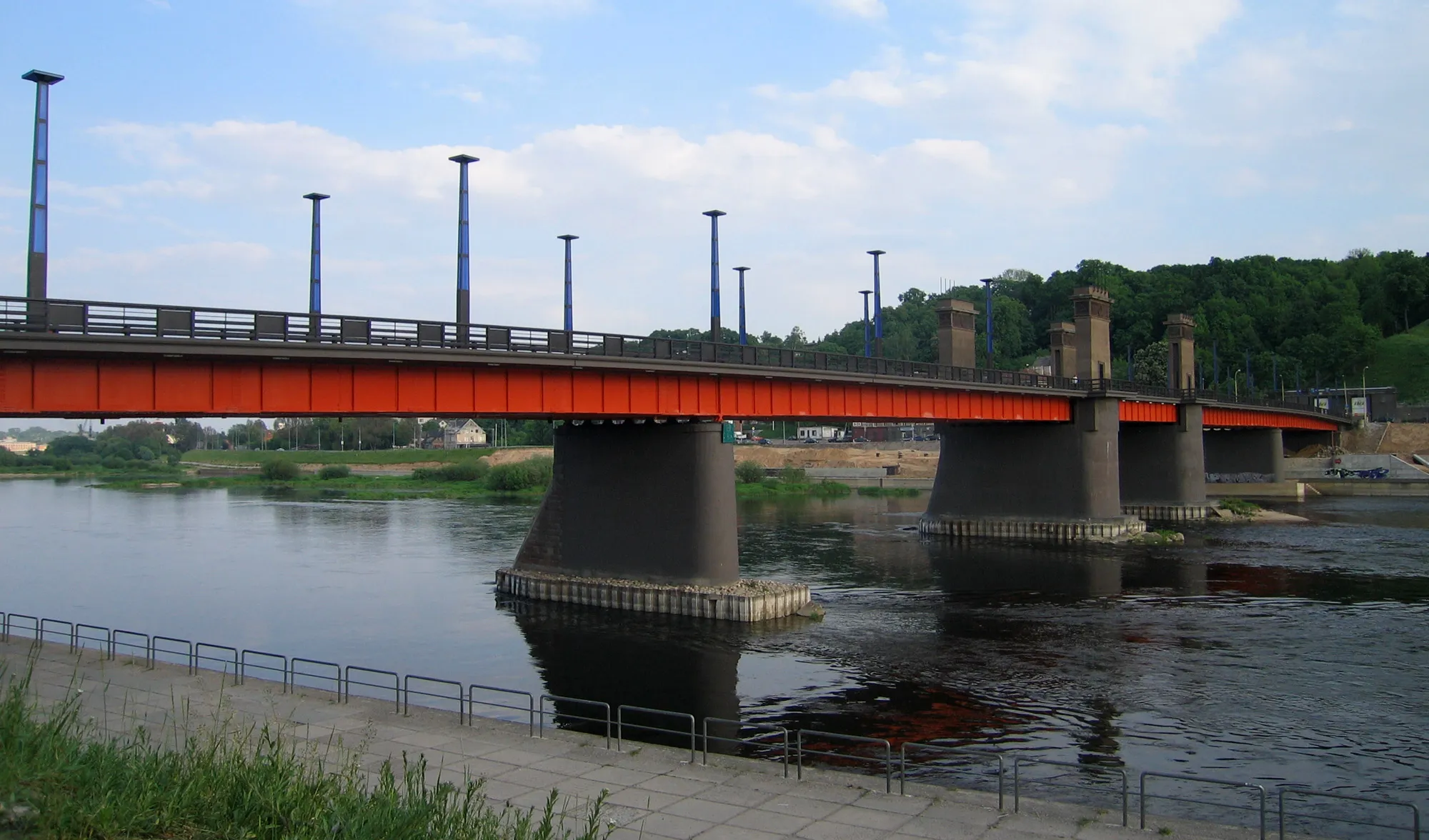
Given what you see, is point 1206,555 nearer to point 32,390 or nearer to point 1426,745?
point 1426,745

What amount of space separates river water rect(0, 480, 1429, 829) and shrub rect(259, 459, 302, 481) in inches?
2695

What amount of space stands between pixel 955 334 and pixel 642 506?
34.3 metres

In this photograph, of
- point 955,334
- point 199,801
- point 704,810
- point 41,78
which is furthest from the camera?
point 955,334

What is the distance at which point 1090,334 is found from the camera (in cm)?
7381

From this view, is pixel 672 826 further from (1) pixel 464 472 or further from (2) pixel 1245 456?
(1) pixel 464 472

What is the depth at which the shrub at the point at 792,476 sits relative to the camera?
118 meters

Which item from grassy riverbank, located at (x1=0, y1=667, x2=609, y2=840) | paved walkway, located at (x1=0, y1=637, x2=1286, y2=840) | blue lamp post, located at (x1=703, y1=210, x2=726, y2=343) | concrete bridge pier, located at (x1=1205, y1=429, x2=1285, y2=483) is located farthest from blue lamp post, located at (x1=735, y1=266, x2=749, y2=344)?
concrete bridge pier, located at (x1=1205, y1=429, x2=1285, y2=483)

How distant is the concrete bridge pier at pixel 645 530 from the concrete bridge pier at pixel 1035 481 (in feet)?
101

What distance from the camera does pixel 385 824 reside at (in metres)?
11.4

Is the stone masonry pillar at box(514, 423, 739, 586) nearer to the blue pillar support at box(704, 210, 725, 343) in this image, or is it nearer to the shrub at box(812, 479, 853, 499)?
the blue pillar support at box(704, 210, 725, 343)

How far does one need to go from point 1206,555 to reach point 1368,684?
31.1 metres

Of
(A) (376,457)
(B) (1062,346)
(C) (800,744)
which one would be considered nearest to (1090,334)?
(B) (1062,346)

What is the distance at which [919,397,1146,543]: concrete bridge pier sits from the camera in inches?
2589

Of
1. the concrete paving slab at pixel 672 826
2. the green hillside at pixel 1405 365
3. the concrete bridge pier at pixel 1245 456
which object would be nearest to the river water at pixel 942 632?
the concrete paving slab at pixel 672 826
